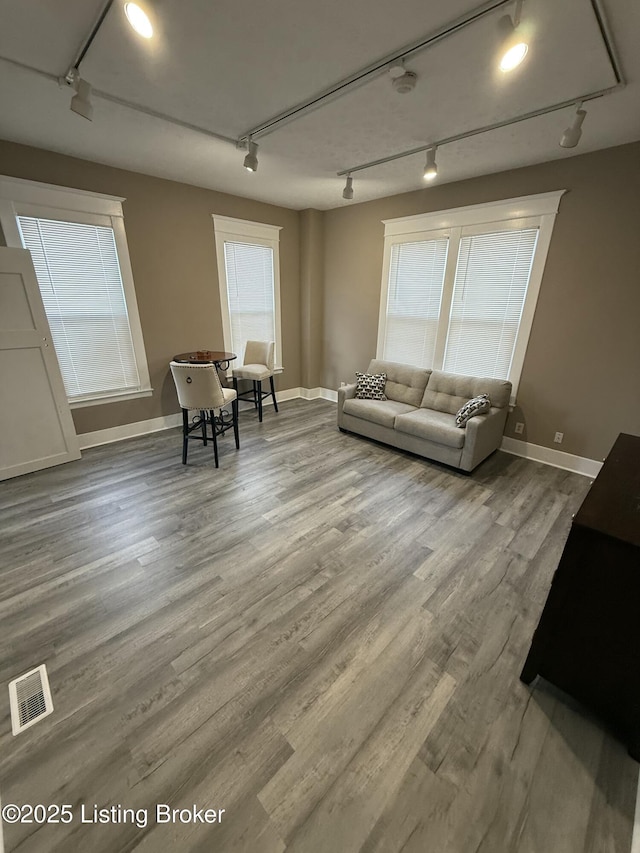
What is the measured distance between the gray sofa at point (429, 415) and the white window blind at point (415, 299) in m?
0.35

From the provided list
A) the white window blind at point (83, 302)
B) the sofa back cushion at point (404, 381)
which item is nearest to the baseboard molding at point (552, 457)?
the sofa back cushion at point (404, 381)

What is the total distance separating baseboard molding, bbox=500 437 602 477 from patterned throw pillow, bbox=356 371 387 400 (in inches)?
58.4

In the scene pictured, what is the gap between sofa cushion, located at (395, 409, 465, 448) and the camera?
3.19m

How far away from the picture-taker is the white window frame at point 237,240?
420 cm

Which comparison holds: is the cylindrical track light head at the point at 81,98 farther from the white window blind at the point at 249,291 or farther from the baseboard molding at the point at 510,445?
the baseboard molding at the point at 510,445

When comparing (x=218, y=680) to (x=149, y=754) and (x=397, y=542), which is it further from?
(x=397, y=542)

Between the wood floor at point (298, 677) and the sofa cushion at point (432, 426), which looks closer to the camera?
the wood floor at point (298, 677)

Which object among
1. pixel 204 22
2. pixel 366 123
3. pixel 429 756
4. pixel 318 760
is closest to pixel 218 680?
pixel 318 760

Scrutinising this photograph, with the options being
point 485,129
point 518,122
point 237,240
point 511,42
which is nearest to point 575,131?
point 518,122

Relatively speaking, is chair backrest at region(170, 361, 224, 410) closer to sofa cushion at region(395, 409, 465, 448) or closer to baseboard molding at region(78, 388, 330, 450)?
baseboard molding at region(78, 388, 330, 450)

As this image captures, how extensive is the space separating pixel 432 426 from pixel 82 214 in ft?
12.9

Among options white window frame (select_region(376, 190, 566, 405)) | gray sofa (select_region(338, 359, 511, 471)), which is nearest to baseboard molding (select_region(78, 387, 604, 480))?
gray sofa (select_region(338, 359, 511, 471))

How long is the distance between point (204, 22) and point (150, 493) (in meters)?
2.92

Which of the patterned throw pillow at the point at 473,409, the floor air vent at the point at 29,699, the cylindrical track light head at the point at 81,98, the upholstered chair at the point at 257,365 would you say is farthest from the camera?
the upholstered chair at the point at 257,365
